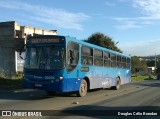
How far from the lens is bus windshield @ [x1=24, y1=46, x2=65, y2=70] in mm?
18562

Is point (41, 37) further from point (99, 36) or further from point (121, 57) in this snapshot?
point (99, 36)

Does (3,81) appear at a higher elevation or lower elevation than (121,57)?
lower

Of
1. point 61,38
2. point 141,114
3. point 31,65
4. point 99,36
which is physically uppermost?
point 99,36

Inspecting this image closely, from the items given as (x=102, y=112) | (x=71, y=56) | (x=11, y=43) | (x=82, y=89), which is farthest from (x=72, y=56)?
(x=11, y=43)

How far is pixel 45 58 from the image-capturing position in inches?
736

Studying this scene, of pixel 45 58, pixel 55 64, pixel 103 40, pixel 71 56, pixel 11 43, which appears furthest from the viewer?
pixel 103 40

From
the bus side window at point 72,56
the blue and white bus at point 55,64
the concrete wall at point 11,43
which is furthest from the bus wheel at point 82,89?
the concrete wall at point 11,43

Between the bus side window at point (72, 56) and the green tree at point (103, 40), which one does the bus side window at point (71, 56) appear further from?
the green tree at point (103, 40)

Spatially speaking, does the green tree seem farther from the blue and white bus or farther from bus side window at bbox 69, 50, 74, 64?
bus side window at bbox 69, 50, 74, 64

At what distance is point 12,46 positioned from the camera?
5284 centimetres

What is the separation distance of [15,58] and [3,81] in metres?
20.8

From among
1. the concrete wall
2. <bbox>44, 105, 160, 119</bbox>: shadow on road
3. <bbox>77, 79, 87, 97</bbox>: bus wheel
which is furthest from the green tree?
<bbox>44, 105, 160, 119</bbox>: shadow on road

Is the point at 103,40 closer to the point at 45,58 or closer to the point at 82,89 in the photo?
the point at 82,89

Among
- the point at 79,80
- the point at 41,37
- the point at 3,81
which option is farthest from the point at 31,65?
the point at 3,81
